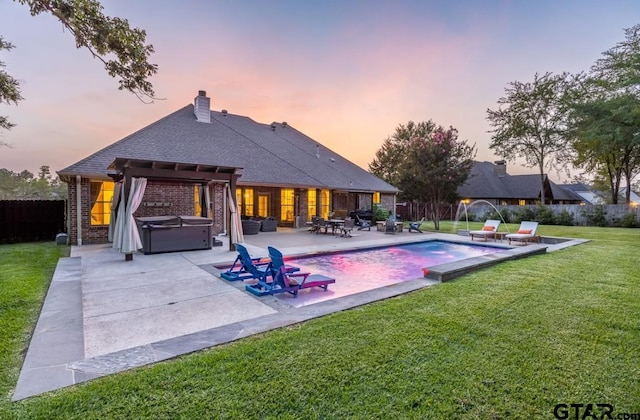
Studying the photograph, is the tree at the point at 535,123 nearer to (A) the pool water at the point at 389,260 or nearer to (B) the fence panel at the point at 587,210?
(B) the fence panel at the point at 587,210

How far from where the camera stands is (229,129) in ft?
61.5

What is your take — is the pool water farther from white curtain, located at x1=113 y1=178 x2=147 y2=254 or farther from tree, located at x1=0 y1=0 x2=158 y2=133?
tree, located at x1=0 y1=0 x2=158 y2=133

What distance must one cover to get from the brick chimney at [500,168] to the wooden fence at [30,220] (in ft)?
127

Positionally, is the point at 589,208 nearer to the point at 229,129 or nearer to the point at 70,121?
the point at 229,129

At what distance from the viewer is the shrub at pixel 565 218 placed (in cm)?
2284

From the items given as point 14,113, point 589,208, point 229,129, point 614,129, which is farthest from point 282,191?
point 589,208

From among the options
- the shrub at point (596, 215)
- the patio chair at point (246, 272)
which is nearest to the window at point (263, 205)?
the patio chair at point (246, 272)

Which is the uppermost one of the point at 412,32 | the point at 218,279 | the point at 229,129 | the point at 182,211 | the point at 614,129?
the point at 412,32

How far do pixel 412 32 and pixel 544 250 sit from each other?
343 inches

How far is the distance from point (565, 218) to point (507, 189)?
36.0ft

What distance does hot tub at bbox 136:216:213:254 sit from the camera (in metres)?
9.44

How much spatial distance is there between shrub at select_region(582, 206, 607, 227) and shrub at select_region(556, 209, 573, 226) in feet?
3.15

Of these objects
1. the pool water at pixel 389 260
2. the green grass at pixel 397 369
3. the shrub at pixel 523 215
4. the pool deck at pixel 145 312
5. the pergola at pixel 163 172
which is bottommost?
the pool water at pixel 389 260

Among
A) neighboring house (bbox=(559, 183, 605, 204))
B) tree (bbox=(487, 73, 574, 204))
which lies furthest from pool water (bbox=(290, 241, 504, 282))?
neighboring house (bbox=(559, 183, 605, 204))
